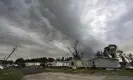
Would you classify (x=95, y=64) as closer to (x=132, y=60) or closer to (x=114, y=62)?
(x=114, y=62)

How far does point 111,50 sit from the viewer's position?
10819 centimetres

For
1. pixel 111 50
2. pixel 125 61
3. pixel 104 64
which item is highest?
pixel 111 50

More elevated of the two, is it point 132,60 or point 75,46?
point 75,46

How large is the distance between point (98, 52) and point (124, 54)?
20021mm

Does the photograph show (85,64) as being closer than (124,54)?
Yes

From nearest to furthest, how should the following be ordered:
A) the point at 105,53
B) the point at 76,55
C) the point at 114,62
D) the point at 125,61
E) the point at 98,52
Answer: the point at 114,62
the point at 76,55
the point at 125,61
the point at 105,53
the point at 98,52

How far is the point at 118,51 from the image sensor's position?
349 ft

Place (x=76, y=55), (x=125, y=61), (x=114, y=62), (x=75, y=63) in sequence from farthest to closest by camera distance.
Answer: (x=125, y=61) < (x=76, y=55) < (x=75, y=63) < (x=114, y=62)

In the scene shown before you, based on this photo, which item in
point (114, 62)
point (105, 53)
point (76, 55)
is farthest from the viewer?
point (105, 53)

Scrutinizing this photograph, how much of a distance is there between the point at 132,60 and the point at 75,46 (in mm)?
37651

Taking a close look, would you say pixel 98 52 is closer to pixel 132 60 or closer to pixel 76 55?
pixel 132 60

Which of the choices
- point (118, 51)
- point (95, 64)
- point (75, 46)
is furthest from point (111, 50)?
point (95, 64)

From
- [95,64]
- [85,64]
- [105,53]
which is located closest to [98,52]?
[105,53]

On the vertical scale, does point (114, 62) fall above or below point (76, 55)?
below
